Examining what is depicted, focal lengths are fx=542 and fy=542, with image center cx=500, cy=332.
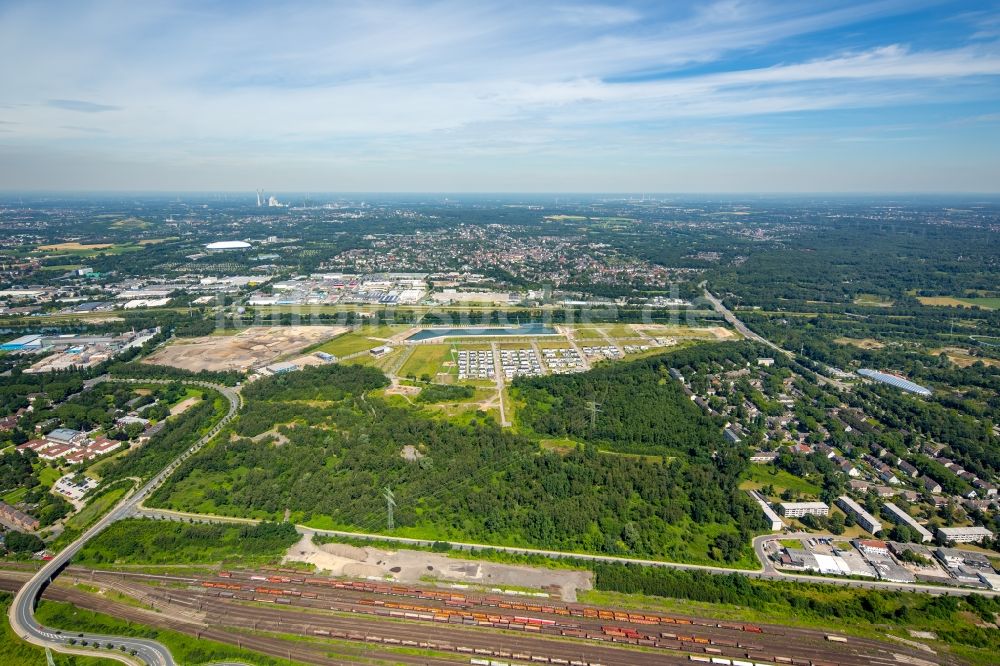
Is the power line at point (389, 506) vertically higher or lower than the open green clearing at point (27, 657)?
higher

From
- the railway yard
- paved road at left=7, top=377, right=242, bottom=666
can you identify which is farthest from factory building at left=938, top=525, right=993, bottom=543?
paved road at left=7, top=377, right=242, bottom=666

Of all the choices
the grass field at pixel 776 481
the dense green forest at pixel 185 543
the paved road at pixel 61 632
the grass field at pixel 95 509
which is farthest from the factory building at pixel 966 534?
the grass field at pixel 95 509

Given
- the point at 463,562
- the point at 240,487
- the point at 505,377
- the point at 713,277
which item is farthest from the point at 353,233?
the point at 463,562

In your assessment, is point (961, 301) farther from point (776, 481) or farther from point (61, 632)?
point (61, 632)

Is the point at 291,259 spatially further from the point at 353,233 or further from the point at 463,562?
the point at 463,562

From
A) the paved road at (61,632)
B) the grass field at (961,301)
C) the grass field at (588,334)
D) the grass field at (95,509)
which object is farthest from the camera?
the grass field at (961,301)

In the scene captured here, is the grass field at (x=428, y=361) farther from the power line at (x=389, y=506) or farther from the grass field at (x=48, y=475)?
the grass field at (x=48, y=475)
